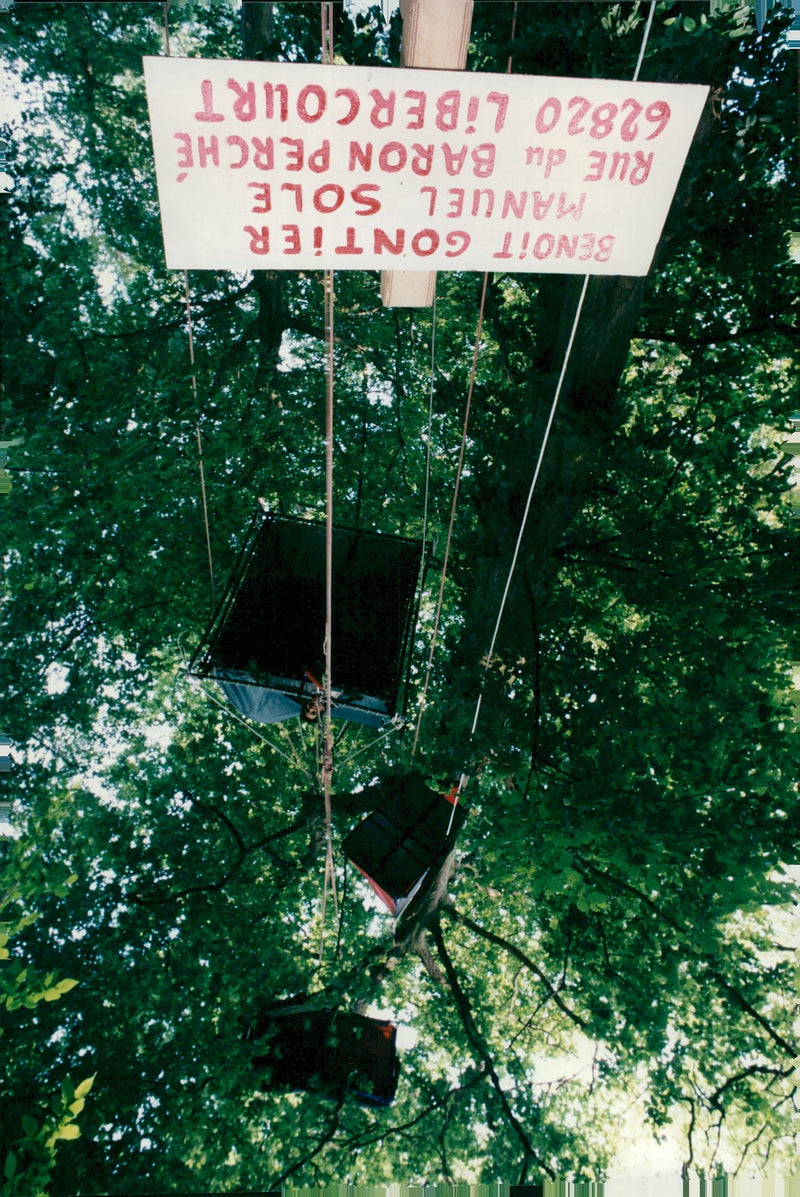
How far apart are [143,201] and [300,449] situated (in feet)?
14.1

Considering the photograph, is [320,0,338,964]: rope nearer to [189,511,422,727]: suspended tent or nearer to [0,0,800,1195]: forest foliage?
[189,511,422,727]: suspended tent

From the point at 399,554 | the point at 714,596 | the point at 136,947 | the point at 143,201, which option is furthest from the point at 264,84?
the point at 143,201

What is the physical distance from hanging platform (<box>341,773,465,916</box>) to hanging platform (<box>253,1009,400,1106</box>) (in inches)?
63.7

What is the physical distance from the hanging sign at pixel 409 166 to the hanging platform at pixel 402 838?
5.43 m

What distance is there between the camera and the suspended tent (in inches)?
180

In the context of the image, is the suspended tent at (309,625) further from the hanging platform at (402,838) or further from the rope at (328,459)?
the hanging platform at (402,838)

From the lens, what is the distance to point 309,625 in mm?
4945

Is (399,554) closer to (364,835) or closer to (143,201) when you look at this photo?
(364,835)

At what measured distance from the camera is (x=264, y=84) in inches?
71.5

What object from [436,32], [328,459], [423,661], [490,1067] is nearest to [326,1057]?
[490,1067]

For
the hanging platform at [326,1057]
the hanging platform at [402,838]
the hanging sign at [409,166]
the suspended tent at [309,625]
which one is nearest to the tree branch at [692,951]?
the hanging platform at [402,838]

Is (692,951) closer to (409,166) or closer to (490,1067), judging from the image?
(490,1067)

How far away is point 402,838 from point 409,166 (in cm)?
580

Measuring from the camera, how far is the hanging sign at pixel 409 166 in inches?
72.5
